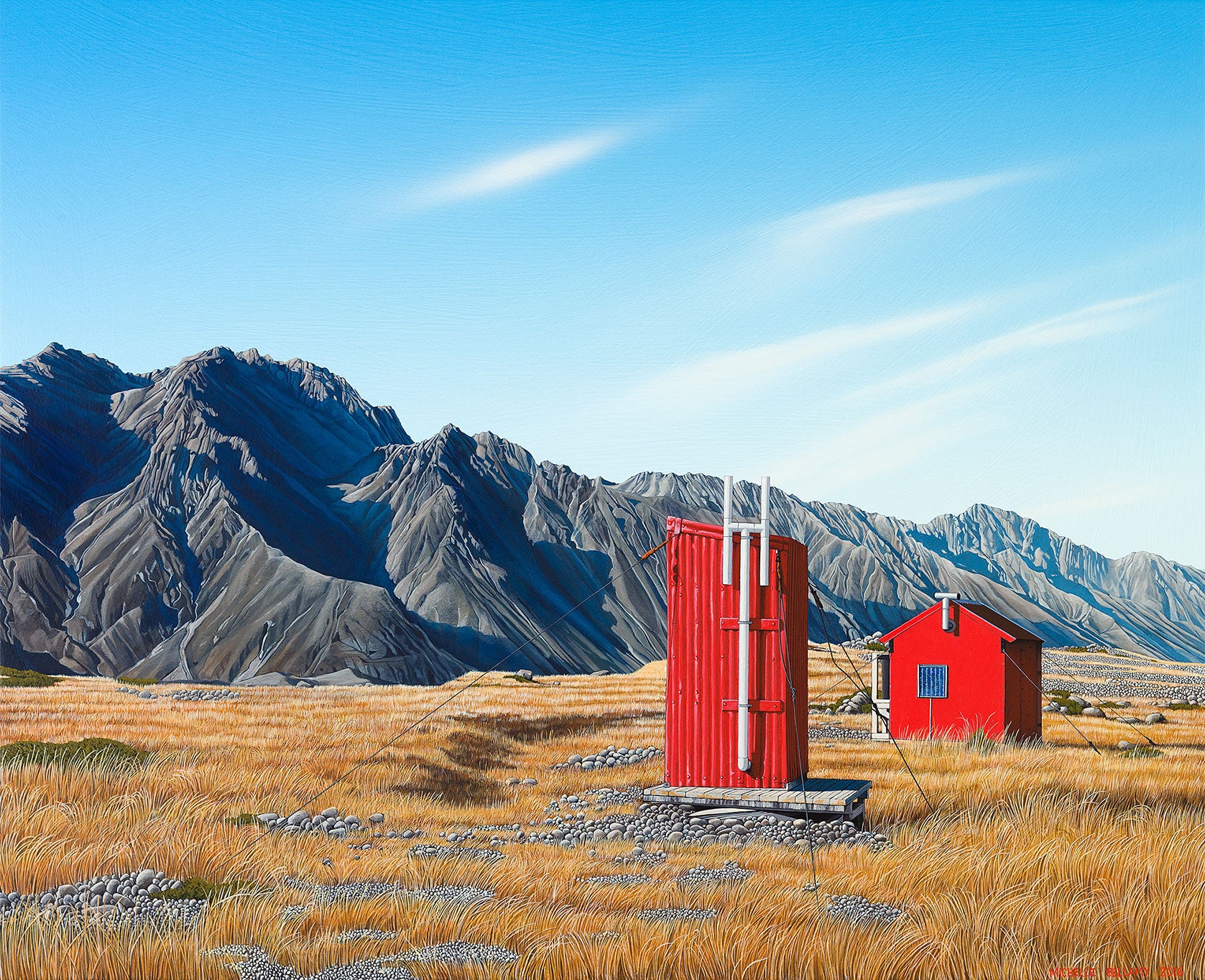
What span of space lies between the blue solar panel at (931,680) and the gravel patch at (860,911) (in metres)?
17.2

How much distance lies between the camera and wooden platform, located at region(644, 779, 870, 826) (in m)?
13.0

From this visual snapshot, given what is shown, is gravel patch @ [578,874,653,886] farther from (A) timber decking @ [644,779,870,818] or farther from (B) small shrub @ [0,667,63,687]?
(B) small shrub @ [0,667,63,687]

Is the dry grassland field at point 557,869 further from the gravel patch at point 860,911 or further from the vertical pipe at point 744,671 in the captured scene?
the vertical pipe at point 744,671

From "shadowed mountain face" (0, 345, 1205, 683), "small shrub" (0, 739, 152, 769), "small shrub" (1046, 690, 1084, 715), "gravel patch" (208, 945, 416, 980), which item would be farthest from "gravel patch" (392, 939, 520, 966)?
"shadowed mountain face" (0, 345, 1205, 683)

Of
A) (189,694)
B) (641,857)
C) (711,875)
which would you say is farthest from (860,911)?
(189,694)

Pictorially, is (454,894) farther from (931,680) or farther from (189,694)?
(189,694)

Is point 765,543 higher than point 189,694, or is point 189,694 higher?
point 765,543

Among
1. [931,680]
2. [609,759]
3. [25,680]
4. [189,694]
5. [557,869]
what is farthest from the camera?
[25,680]

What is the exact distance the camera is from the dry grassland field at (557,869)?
6859mm

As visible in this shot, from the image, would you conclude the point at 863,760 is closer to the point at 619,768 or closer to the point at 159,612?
the point at 619,768

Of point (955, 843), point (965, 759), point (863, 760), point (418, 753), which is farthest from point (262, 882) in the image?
point (965, 759)

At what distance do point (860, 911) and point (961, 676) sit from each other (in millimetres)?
17816

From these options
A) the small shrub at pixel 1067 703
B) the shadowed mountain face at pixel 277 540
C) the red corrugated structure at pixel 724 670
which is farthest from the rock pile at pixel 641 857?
the shadowed mountain face at pixel 277 540

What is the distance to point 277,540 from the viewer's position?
13262cm
